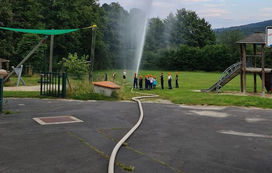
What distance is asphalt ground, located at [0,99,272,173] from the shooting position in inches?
219

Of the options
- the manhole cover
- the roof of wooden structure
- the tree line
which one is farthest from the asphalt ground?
the tree line

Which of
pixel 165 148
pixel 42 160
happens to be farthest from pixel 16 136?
pixel 165 148

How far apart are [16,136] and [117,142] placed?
8.51 feet

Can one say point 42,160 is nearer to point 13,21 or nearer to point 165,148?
point 165,148

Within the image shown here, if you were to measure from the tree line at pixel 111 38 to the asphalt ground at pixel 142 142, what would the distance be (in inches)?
1010

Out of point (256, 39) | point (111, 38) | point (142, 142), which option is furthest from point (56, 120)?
point (111, 38)

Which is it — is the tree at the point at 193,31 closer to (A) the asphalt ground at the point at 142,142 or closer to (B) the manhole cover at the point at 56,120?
(A) the asphalt ground at the point at 142,142

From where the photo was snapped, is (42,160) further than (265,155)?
No

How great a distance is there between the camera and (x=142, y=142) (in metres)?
7.25

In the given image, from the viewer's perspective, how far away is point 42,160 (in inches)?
225

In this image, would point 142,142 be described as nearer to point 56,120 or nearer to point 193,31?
point 56,120

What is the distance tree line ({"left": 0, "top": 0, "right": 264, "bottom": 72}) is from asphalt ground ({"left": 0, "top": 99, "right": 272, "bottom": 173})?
84.2 ft

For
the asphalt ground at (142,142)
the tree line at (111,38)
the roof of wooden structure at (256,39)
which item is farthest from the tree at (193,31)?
the asphalt ground at (142,142)

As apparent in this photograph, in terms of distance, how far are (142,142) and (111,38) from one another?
62.6 metres
